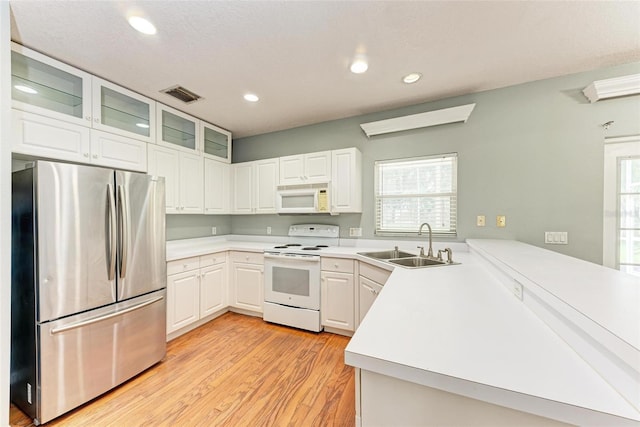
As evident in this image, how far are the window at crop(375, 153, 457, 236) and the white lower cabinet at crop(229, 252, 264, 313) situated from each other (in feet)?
5.22

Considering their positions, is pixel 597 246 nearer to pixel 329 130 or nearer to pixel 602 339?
pixel 602 339

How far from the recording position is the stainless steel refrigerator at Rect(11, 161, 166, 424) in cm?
153

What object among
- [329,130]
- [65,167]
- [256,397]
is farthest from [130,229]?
[329,130]

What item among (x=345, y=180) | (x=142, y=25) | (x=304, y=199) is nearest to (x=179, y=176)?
(x=304, y=199)

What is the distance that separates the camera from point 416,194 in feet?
9.43

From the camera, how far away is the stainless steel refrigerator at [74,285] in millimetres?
1534

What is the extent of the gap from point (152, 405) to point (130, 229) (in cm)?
Result: 127

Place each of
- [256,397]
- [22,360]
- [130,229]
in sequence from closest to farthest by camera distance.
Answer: [22,360] < [256,397] < [130,229]

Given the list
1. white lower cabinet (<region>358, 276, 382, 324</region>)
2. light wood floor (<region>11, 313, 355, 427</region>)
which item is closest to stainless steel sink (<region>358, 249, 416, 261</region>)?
white lower cabinet (<region>358, 276, 382, 324</region>)

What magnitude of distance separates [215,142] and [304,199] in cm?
156

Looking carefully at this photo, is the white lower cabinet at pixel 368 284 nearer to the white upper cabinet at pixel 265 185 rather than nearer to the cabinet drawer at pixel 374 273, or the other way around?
the cabinet drawer at pixel 374 273

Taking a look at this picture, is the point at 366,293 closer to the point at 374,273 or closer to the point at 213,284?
the point at 374,273

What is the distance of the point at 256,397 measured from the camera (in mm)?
1766

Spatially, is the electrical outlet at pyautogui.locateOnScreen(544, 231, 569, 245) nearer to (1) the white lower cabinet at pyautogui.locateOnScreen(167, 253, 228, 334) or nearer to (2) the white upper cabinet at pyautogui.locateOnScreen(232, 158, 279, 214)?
(2) the white upper cabinet at pyautogui.locateOnScreen(232, 158, 279, 214)
